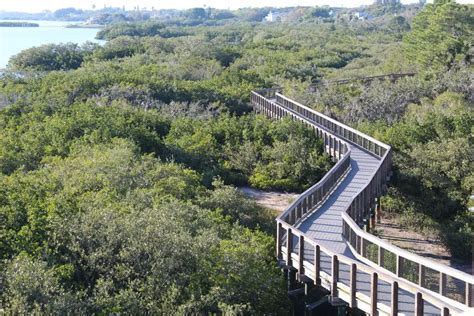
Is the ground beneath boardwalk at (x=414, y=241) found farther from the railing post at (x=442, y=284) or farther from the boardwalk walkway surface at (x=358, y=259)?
the railing post at (x=442, y=284)

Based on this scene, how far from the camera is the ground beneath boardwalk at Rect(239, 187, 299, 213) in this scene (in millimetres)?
24234

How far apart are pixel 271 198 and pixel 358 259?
39.0 feet

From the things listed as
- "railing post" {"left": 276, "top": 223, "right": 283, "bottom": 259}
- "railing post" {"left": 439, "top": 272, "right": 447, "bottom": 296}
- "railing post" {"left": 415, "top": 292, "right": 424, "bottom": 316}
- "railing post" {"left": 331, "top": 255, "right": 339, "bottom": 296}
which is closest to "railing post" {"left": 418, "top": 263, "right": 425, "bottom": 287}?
"railing post" {"left": 439, "top": 272, "right": 447, "bottom": 296}

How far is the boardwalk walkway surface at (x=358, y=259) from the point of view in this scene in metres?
10.9

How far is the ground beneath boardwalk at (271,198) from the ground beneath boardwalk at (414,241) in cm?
335

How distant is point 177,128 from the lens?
30.2 meters

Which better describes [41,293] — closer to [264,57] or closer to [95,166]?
[95,166]

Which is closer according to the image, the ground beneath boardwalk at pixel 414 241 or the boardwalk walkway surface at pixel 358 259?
the boardwalk walkway surface at pixel 358 259

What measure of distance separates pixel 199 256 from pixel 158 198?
14.1 feet

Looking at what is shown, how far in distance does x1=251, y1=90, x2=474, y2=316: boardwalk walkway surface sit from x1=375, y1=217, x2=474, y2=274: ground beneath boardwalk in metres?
2.35

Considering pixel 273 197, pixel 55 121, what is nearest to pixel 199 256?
pixel 273 197

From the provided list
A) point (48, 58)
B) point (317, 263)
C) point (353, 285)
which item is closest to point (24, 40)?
point (48, 58)

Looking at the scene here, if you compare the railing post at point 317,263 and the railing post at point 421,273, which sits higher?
the railing post at point 421,273

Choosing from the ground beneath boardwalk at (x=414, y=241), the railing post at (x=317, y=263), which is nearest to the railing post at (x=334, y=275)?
the railing post at (x=317, y=263)
